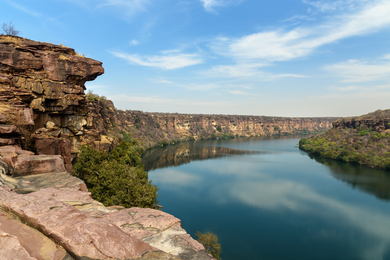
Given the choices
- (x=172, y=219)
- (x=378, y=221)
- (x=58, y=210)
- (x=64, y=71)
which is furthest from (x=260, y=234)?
(x=64, y=71)

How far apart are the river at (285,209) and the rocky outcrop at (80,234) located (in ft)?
62.1

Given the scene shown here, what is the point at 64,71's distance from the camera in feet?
79.9

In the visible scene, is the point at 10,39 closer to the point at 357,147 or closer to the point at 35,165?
the point at 35,165

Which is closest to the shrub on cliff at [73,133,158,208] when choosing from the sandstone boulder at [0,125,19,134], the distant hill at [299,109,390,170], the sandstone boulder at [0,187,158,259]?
the sandstone boulder at [0,125,19,134]

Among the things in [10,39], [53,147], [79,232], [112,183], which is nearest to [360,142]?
[112,183]

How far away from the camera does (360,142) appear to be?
70688 mm

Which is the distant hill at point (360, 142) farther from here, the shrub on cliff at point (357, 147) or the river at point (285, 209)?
the river at point (285, 209)

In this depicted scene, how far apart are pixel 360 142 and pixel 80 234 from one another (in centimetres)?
8705

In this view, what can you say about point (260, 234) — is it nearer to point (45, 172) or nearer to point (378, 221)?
point (378, 221)

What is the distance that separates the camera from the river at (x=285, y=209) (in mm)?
24250

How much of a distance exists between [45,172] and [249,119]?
178m

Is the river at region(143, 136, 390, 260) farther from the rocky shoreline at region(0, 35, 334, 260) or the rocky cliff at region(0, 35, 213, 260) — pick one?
the rocky cliff at region(0, 35, 213, 260)

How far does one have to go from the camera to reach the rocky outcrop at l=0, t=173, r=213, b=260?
5031 millimetres

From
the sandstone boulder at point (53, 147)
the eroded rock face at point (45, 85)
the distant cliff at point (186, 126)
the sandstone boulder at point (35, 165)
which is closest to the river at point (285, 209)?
the sandstone boulder at point (53, 147)
